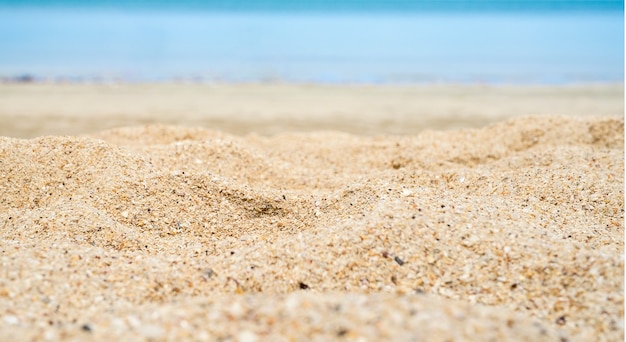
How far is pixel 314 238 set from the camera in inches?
128

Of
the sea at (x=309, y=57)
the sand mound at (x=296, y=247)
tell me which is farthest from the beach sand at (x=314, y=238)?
the sea at (x=309, y=57)

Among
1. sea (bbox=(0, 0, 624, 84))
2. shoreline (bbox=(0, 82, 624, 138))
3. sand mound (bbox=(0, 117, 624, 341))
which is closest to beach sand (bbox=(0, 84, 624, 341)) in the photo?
sand mound (bbox=(0, 117, 624, 341))

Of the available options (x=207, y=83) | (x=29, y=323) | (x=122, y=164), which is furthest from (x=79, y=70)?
(x=29, y=323)

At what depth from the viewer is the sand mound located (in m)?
2.26

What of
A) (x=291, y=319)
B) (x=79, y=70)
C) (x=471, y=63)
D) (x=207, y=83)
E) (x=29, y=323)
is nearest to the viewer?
(x=291, y=319)

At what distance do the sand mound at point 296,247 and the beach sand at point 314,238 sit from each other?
0.03 feet

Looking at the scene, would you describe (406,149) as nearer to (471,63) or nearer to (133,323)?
(133,323)

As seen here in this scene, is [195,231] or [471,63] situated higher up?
[471,63]

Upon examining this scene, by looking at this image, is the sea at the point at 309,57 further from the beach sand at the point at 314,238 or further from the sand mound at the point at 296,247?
the sand mound at the point at 296,247

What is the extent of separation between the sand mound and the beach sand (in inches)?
0.4

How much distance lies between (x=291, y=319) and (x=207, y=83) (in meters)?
11.4

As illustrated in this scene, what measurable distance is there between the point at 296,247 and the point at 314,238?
140 millimetres

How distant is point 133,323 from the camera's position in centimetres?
227

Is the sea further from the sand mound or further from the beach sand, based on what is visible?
the sand mound
